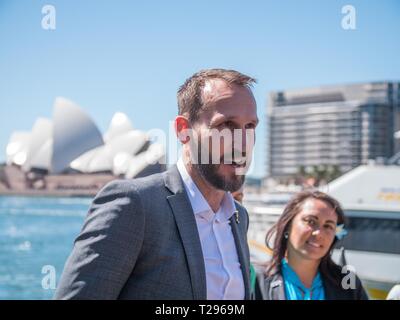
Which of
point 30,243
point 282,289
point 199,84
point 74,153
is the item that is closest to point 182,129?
point 199,84

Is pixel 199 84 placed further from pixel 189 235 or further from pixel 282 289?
pixel 282 289

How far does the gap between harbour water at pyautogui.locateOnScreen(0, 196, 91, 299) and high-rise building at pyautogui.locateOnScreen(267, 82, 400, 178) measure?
157 feet

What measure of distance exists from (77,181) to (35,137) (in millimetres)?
2838

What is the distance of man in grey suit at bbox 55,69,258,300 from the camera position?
887mm

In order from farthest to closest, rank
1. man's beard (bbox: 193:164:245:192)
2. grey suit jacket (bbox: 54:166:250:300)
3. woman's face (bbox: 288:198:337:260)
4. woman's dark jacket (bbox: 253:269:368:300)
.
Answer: woman's face (bbox: 288:198:337:260) → woman's dark jacket (bbox: 253:269:368:300) → man's beard (bbox: 193:164:245:192) → grey suit jacket (bbox: 54:166:250:300)

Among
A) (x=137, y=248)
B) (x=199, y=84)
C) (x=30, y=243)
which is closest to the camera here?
(x=137, y=248)

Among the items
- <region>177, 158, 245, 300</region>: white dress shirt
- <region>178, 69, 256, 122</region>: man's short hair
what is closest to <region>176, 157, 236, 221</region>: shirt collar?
<region>177, 158, 245, 300</region>: white dress shirt

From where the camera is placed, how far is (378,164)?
564 cm

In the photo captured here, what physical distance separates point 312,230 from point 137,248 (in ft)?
3.72

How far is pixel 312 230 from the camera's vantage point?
6.30ft

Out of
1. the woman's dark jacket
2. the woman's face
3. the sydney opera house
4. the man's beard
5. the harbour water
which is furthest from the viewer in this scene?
the sydney opera house

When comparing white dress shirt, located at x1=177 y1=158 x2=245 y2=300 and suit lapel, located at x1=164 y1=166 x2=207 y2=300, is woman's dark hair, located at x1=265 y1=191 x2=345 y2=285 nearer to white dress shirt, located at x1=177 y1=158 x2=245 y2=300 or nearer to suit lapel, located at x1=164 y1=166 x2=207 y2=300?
white dress shirt, located at x1=177 y1=158 x2=245 y2=300
